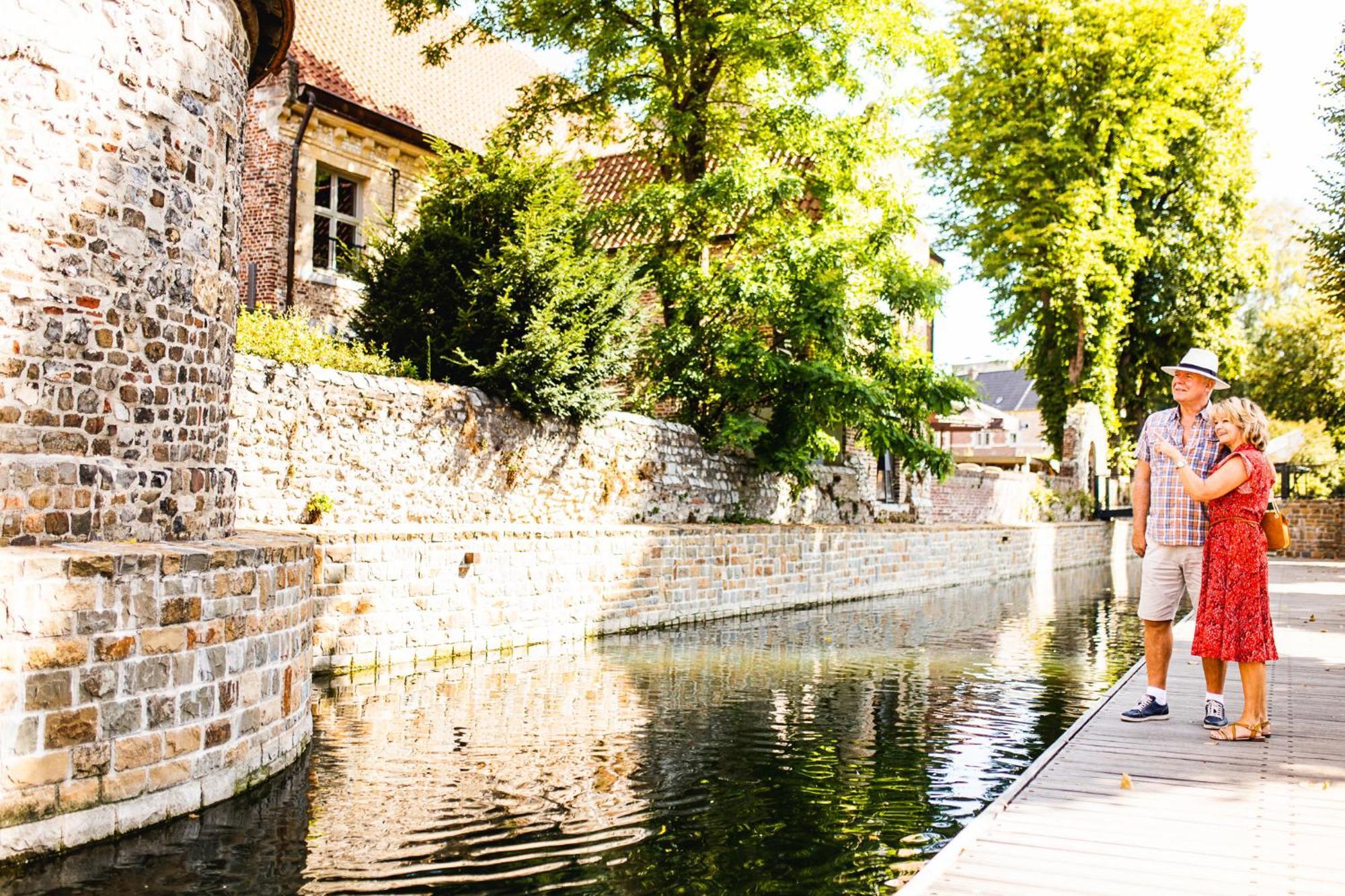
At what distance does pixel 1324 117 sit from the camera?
76.5ft

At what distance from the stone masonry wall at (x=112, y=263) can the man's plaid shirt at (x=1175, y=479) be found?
18.7ft

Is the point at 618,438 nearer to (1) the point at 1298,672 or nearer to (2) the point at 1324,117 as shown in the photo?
(1) the point at 1298,672

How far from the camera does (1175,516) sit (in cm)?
691

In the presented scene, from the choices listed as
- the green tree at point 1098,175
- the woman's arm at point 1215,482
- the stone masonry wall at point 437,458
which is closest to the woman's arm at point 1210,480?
the woman's arm at point 1215,482

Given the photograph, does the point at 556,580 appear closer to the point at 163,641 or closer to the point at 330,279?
the point at 163,641

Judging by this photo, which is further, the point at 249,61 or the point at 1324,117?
the point at 1324,117

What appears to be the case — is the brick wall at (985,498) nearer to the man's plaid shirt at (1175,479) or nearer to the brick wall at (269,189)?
the brick wall at (269,189)

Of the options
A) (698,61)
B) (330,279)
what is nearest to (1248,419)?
(698,61)

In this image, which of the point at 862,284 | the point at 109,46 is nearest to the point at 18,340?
the point at 109,46

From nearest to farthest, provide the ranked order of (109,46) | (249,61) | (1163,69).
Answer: (109,46), (249,61), (1163,69)

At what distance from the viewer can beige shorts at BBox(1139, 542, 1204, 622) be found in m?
6.89

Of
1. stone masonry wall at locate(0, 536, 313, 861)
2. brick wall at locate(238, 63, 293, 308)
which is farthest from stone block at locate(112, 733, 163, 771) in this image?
brick wall at locate(238, 63, 293, 308)

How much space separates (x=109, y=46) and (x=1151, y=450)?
6305mm

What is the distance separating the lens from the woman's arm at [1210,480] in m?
6.44
